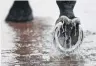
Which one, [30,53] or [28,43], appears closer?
[30,53]

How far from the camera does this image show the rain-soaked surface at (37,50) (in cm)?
296

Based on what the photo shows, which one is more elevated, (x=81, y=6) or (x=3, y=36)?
(x=81, y=6)

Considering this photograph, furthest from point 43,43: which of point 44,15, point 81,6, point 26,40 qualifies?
point 81,6

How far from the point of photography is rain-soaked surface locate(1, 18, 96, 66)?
117 inches

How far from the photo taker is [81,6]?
5.89 metres

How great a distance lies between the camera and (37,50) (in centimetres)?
330

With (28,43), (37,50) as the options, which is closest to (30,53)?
(37,50)

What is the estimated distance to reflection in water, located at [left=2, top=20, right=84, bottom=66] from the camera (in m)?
2.94

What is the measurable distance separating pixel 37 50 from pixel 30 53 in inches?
4.4

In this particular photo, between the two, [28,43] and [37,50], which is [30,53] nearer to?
[37,50]

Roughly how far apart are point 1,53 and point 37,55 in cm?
31

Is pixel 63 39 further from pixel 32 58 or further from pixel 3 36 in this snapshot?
pixel 3 36

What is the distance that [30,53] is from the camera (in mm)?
3205

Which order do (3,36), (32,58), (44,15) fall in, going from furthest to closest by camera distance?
1. (44,15)
2. (3,36)
3. (32,58)
